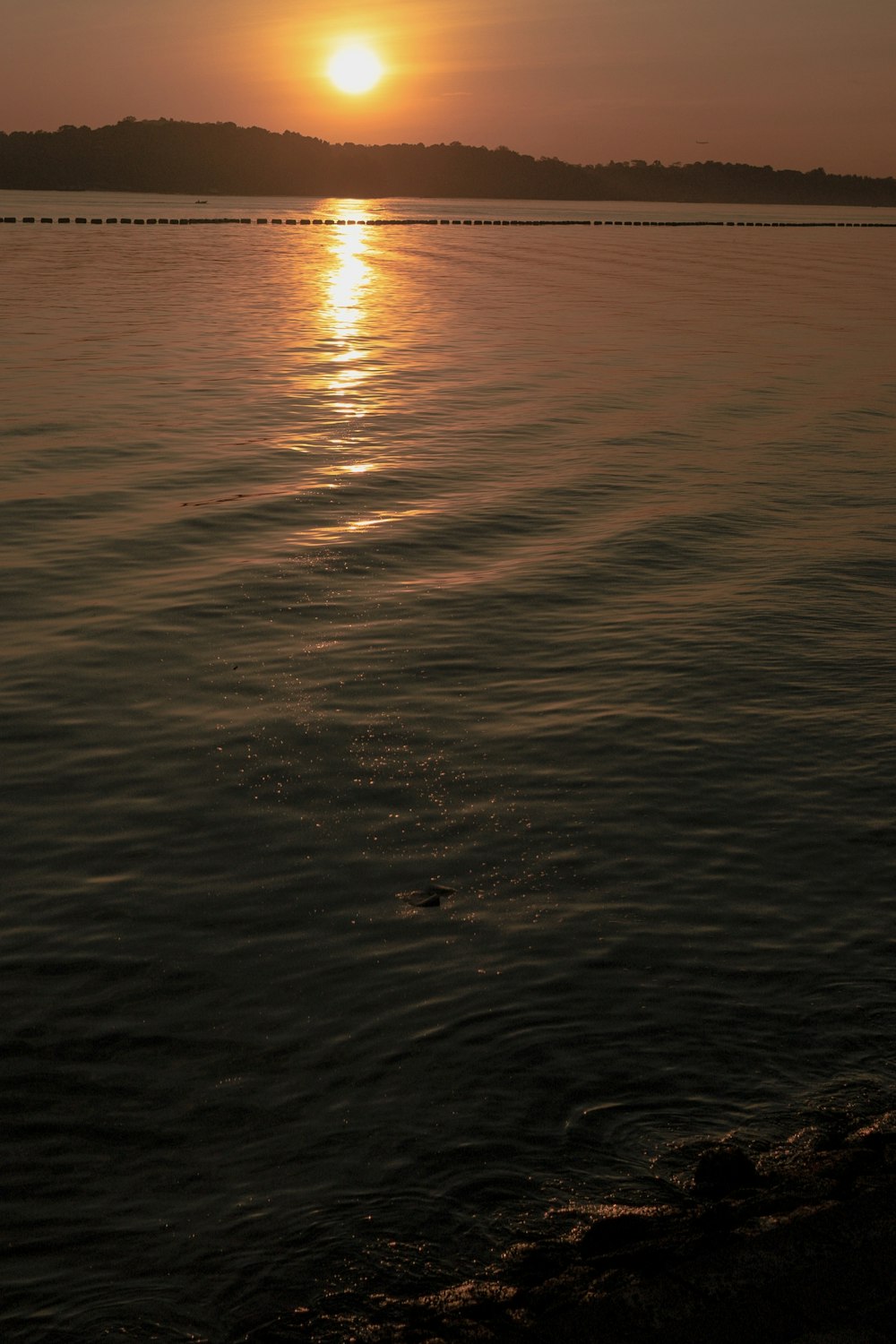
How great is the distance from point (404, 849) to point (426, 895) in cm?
69

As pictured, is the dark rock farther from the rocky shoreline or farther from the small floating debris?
the small floating debris

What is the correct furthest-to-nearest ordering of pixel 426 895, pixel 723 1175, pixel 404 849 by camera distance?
pixel 404 849
pixel 426 895
pixel 723 1175

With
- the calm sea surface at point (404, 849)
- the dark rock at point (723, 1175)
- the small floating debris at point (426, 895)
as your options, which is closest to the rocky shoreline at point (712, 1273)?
the dark rock at point (723, 1175)

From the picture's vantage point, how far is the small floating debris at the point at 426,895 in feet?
26.1

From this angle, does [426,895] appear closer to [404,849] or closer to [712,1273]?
[404,849]

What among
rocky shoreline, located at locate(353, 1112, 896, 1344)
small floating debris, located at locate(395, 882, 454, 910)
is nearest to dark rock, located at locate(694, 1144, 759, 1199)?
rocky shoreline, located at locate(353, 1112, 896, 1344)

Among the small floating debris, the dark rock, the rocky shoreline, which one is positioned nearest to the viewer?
the rocky shoreline

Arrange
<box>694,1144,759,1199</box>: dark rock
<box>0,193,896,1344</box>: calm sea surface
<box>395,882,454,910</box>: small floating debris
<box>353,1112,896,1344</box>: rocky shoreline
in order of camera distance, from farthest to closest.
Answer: <box>395,882,454,910</box>: small floating debris, <box>0,193,896,1344</box>: calm sea surface, <box>694,1144,759,1199</box>: dark rock, <box>353,1112,896,1344</box>: rocky shoreline

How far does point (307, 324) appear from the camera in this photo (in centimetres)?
4872

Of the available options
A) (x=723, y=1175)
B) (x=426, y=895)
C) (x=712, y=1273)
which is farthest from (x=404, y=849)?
(x=712, y=1273)

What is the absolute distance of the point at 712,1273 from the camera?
4.52 m

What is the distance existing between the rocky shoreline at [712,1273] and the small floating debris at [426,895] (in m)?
2.93

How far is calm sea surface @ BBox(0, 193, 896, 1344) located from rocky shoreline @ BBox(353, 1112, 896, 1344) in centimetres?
26

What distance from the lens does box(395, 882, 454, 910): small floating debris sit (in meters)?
7.95
